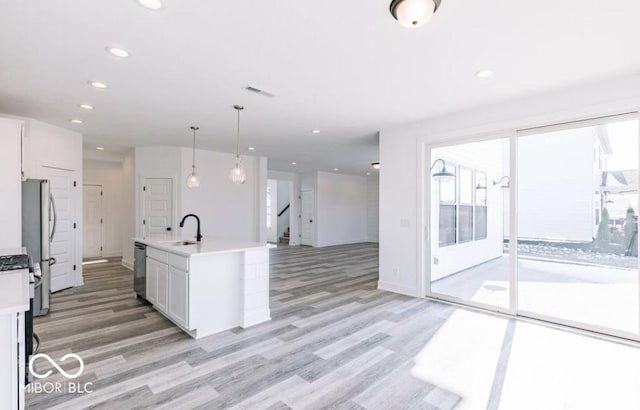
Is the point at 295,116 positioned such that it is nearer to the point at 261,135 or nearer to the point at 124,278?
the point at 261,135

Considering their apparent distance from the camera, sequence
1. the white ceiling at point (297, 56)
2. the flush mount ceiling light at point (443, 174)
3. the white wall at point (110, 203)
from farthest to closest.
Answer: the white wall at point (110, 203) < the flush mount ceiling light at point (443, 174) < the white ceiling at point (297, 56)

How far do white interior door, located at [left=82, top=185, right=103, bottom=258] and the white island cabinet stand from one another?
19.4 ft

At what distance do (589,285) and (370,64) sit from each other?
3.46m

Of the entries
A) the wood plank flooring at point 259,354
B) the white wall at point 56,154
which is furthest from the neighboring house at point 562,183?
the white wall at point 56,154

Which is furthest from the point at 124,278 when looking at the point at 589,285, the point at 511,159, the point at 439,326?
the point at 589,285

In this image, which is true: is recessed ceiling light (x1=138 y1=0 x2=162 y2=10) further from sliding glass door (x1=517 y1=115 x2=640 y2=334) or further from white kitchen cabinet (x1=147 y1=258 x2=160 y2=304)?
sliding glass door (x1=517 y1=115 x2=640 y2=334)

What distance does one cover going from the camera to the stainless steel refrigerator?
12.6ft

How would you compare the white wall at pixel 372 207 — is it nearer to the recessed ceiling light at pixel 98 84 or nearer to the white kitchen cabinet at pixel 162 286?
the white kitchen cabinet at pixel 162 286

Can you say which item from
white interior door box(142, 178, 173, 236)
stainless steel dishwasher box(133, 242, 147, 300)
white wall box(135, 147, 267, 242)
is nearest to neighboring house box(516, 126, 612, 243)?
stainless steel dishwasher box(133, 242, 147, 300)

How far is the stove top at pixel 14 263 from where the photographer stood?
2.21m

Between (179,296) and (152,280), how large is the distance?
94cm

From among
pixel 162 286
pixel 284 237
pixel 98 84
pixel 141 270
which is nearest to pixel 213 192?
pixel 141 270

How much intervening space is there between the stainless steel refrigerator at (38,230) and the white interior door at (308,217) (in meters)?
7.47

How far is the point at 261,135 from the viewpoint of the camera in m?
5.67
